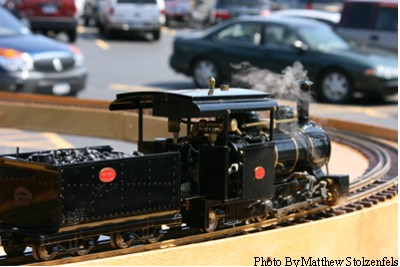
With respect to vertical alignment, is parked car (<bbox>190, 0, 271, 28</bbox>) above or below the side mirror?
below

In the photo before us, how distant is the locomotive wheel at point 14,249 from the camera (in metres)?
7.03

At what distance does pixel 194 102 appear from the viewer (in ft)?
24.4

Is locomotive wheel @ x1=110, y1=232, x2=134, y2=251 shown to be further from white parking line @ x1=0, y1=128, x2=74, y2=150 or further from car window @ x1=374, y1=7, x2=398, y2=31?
car window @ x1=374, y1=7, x2=398, y2=31

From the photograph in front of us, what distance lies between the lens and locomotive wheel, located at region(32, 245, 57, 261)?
22.1 ft

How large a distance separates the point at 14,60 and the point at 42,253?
982cm

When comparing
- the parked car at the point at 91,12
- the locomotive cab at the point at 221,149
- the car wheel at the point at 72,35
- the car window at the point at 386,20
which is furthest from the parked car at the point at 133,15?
the locomotive cab at the point at 221,149

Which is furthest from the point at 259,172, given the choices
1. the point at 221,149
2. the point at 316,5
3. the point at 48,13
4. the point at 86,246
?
the point at 316,5

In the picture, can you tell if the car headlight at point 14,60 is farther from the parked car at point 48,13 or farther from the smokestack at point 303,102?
the parked car at point 48,13

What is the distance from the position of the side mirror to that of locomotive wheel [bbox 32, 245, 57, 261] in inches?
483

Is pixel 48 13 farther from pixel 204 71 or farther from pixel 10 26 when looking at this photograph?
pixel 10 26

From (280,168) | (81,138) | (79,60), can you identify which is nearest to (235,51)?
(79,60)

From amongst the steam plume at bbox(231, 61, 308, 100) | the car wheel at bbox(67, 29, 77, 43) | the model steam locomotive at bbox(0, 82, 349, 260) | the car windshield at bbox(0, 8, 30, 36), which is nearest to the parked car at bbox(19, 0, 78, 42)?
the car wheel at bbox(67, 29, 77, 43)

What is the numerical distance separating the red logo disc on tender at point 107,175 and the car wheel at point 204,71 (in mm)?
12572

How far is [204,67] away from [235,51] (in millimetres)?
812
